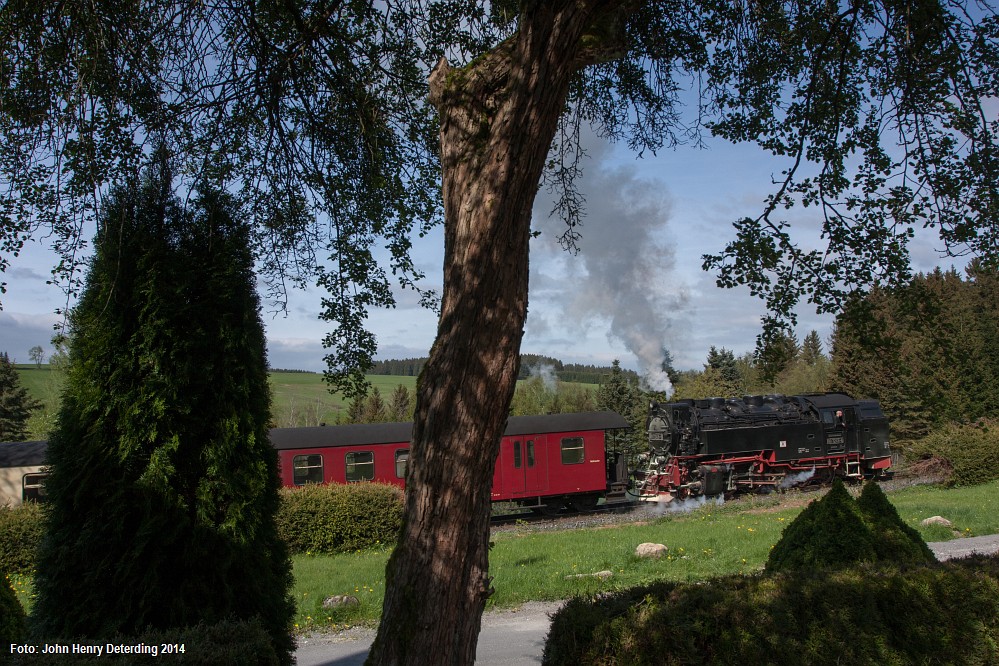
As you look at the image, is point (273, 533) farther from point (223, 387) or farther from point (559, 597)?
point (559, 597)

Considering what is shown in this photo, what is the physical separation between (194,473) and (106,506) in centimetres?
51

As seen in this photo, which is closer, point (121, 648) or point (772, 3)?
point (121, 648)

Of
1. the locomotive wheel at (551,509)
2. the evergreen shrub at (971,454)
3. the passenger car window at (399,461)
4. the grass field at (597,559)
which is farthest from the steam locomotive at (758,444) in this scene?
the passenger car window at (399,461)

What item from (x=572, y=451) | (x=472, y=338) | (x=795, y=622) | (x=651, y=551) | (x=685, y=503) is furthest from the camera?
(x=685, y=503)

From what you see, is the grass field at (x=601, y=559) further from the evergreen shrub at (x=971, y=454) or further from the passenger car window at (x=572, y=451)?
the evergreen shrub at (x=971, y=454)

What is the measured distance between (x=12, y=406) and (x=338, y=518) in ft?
97.9

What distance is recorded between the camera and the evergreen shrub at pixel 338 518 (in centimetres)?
1430

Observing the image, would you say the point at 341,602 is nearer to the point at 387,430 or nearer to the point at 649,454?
the point at 387,430

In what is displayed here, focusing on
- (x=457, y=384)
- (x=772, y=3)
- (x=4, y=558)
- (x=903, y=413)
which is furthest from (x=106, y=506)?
(x=903, y=413)

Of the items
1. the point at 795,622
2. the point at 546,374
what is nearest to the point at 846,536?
the point at 795,622

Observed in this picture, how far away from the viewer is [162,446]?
4348 millimetres

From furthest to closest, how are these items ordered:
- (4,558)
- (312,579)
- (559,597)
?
(4,558) → (312,579) → (559,597)

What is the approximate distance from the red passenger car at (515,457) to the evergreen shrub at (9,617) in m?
12.0

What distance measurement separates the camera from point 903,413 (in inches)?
1556
